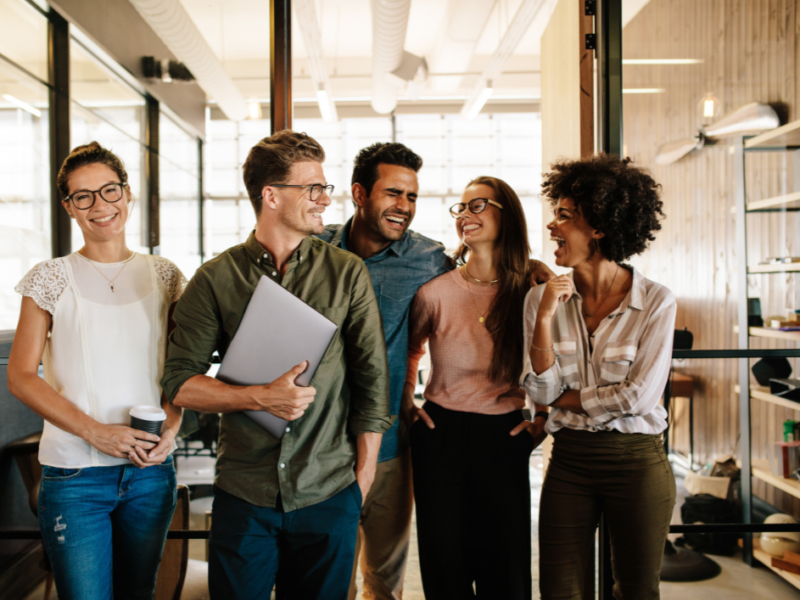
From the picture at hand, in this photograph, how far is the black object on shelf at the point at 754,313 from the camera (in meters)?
2.90

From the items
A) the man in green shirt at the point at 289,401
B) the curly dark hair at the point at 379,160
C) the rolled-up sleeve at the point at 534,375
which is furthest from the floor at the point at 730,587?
the curly dark hair at the point at 379,160

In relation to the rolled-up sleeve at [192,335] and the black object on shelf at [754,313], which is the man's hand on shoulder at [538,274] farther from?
the black object on shelf at [754,313]

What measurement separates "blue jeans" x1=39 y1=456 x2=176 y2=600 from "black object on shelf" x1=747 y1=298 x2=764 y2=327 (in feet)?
9.93

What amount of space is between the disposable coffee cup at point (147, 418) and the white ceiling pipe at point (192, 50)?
1395 mm

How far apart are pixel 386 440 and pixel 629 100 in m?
3.46

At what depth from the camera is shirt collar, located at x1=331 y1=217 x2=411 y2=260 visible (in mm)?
1799

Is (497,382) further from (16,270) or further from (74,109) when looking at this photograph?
(74,109)

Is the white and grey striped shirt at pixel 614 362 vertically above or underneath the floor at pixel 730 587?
above

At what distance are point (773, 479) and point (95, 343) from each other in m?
3.21

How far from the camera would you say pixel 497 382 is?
1.65 metres

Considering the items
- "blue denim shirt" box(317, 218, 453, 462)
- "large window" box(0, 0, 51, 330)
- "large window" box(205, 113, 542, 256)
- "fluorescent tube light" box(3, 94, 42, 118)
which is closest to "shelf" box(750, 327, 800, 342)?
"blue denim shirt" box(317, 218, 453, 462)

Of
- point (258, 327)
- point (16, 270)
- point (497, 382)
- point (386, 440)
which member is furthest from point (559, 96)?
point (16, 270)

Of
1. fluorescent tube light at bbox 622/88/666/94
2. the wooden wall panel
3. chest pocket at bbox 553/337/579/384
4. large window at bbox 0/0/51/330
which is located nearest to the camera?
chest pocket at bbox 553/337/579/384

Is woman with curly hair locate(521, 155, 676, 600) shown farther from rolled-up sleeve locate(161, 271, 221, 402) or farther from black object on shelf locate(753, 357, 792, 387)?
black object on shelf locate(753, 357, 792, 387)
